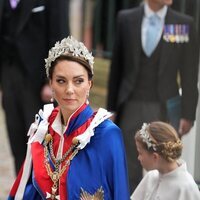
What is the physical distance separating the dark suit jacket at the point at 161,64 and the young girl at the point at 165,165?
2.54 ft

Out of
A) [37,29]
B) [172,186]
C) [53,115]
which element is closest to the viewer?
[53,115]

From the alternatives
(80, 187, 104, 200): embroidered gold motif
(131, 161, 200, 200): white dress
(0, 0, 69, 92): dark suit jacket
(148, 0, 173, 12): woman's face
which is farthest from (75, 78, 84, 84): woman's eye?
Answer: (0, 0, 69, 92): dark suit jacket

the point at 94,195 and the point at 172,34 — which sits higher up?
the point at 172,34

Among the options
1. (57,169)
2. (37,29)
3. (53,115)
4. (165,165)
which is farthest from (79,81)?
(37,29)

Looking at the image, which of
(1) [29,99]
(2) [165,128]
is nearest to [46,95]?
(1) [29,99]

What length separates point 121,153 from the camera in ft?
11.8

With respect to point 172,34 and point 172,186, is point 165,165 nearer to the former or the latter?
point 172,186

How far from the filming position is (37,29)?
18.5 feet

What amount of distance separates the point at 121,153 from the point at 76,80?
390 mm

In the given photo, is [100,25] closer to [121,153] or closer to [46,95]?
[46,95]

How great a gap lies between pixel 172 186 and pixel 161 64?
1.39 meters

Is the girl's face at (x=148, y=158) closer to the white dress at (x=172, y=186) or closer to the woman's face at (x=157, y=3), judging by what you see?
the white dress at (x=172, y=186)

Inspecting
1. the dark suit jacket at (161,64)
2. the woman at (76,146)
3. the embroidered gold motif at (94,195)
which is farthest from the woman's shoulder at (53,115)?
the dark suit jacket at (161,64)

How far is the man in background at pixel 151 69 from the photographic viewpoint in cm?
501
